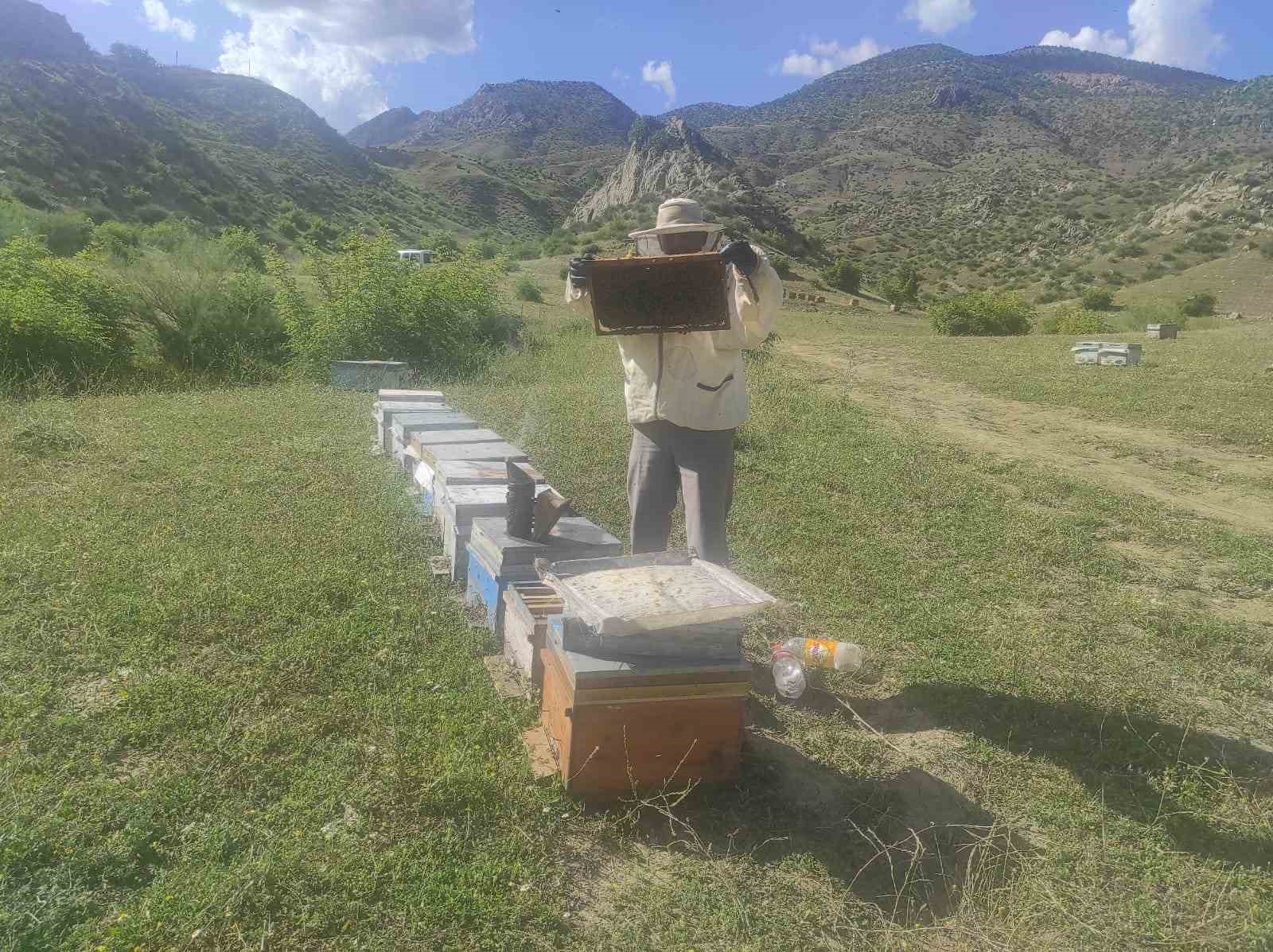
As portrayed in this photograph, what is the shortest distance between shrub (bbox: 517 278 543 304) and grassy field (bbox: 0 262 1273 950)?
15.1 m

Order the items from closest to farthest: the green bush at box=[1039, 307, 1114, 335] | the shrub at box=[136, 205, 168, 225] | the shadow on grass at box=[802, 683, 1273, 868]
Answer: the shadow on grass at box=[802, 683, 1273, 868] < the green bush at box=[1039, 307, 1114, 335] < the shrub at box=[136, 205, 168, 225]

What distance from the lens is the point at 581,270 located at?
11.8ft

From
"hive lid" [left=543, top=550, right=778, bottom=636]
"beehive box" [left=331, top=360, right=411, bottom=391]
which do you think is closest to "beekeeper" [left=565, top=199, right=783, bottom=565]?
"hive lid" [left=543, top=550, right=778, bottom=636]

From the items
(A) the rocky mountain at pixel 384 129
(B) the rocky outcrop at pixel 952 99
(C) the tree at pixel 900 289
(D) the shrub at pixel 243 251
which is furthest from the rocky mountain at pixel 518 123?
(D) the shrub at pixel 243 251

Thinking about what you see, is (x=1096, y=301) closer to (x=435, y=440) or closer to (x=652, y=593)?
(x=435, y=440)

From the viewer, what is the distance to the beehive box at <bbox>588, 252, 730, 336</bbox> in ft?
11.2

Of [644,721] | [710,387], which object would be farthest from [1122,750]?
[710,387]

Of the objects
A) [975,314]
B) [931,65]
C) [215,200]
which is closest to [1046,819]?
[975,314]

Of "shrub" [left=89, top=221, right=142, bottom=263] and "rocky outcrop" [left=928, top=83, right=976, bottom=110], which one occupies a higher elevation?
"rocky outcrop" [left=928, top=83, right=976, bottom=110]

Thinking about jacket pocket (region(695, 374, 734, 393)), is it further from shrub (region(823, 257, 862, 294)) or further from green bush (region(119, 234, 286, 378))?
shrub (region(823, 257, 862, 294))

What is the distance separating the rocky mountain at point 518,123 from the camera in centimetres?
10306

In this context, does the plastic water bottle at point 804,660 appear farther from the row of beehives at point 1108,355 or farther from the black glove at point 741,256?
the row of beehives at point 1108,355

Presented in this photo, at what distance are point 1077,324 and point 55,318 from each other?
21.5m

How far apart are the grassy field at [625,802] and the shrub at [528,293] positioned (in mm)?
15053
